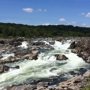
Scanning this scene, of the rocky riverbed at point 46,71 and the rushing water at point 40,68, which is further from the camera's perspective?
the rushing water at point 40,68

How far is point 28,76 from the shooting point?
36594 millimetres

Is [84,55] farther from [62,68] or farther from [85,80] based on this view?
[85,80]

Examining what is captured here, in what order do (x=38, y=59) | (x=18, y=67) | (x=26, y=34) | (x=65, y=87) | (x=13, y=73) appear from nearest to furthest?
(x=65, y=87)
(x=13, y=73)
(x=18, y=67)
(x=38, y=59)
(x=26, y=34)

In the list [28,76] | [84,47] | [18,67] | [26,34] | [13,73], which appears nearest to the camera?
Answer: [28,76]

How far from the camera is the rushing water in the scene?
35469 mm

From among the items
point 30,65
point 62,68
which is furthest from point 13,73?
point 62,68

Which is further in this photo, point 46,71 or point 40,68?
point 40,68

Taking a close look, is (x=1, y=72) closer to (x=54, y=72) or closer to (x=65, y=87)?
(x=54, y=72)

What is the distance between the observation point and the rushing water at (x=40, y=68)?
116ft

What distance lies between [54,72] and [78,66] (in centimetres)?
696

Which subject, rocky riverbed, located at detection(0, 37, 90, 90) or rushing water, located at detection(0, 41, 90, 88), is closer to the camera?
rocky riverbed, located at detection(0, 37, 90, 90)

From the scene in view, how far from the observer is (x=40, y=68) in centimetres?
4191

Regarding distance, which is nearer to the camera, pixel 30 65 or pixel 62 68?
pixel 62 68

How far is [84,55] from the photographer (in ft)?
172
